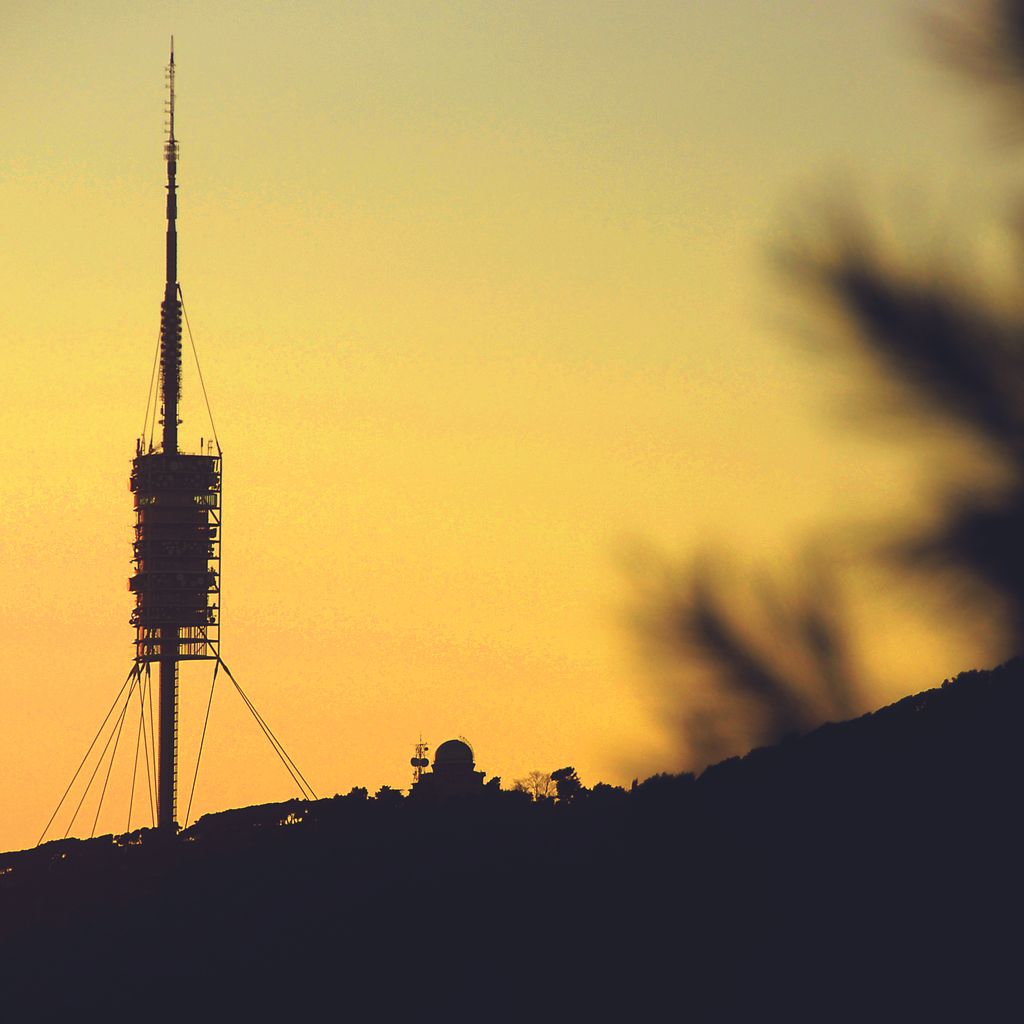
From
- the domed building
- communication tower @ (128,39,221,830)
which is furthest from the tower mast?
the domed building

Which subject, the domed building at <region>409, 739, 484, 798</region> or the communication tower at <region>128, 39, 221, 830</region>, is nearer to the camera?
the domed building at <region>409, 739, 484, 798</region>

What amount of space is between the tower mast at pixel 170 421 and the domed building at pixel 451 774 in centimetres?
4895

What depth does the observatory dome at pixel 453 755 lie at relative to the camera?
436 ft

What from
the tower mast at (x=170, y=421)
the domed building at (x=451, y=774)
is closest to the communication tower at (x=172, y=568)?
the tower mast at (x=170, y=421)

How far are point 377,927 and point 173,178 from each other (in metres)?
106

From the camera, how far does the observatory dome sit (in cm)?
13288

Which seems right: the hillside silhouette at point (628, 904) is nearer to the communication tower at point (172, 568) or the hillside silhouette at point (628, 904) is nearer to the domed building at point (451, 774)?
the domed building at point (451, 774)

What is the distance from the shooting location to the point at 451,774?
433 ft

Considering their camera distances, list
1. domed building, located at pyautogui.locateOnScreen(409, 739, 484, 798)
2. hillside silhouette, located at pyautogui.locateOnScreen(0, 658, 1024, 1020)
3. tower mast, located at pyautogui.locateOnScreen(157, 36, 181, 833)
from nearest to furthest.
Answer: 1. hillside silhouette, located at pyautogui.locateOnScreen(0, 658, 1024, 1020)
2. domed building, located at pyautogui.locateOnScreen(409, 739, 484, 798)
3. tower mast, located at pyautogui.locateOnScreen(157, 36, 181, 833)

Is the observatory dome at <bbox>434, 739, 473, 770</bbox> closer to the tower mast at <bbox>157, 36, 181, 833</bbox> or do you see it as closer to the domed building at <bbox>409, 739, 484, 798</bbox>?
the domed building at <bbox>409, 739, 484, 798</bbox>

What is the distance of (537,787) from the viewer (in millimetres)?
128500

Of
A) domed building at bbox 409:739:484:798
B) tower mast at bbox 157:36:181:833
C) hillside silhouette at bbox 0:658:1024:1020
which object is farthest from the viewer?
tower mast at bbox 157:36:181:833

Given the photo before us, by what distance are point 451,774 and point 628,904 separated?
95.5m

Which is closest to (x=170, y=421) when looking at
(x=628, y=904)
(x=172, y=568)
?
(x=172, y=568)
